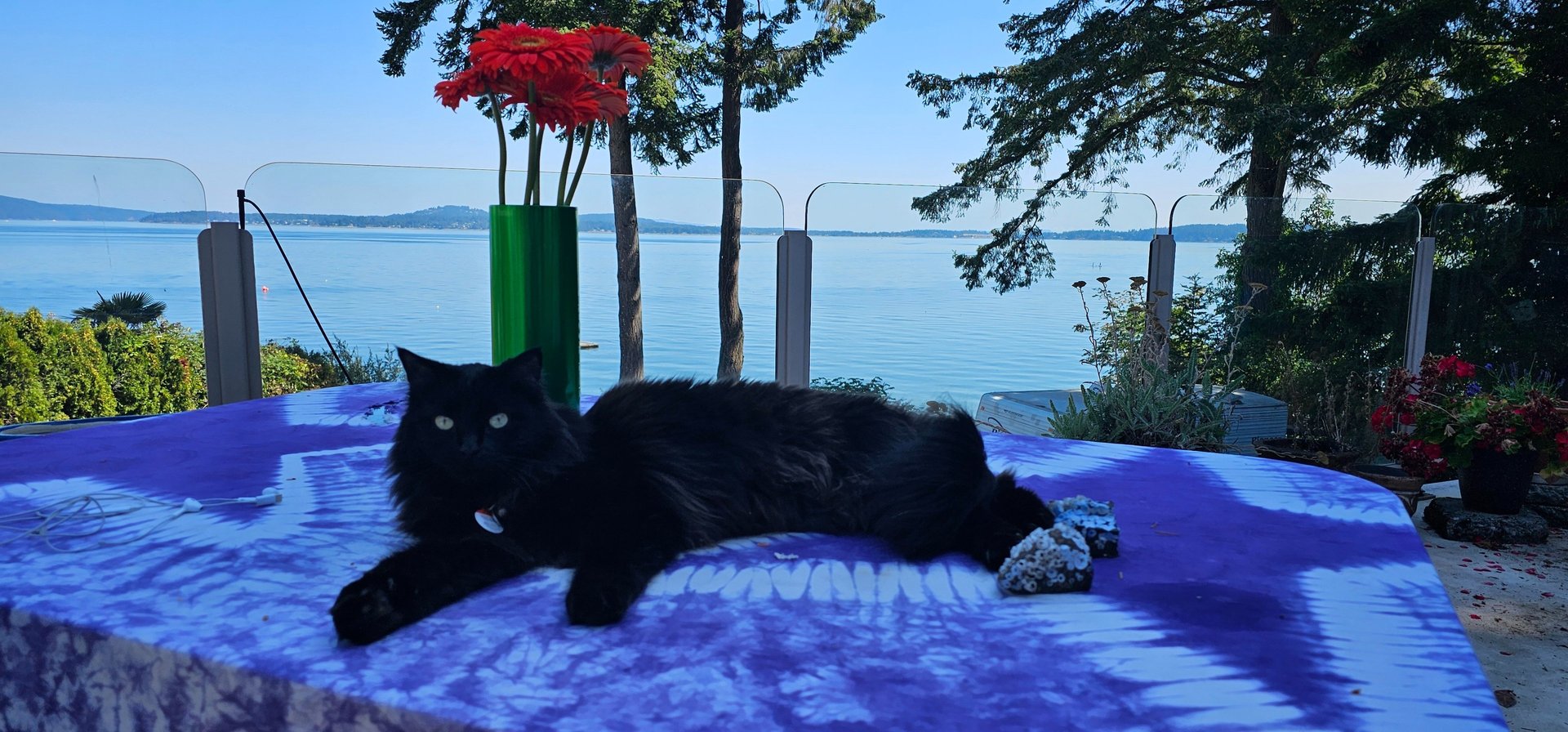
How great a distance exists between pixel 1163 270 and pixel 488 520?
4327mm

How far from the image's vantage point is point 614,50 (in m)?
1.43

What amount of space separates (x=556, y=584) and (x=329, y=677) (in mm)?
255

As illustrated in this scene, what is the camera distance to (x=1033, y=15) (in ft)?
29.3

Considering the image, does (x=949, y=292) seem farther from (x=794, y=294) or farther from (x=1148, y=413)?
(x=1148, y=413)

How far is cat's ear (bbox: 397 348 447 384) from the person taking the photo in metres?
1.04

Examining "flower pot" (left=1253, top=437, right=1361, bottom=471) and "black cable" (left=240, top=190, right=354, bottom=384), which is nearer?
"black cable" (left=240, top=190, right=354, bottom=384)

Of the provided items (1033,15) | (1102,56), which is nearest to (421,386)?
(1102,56)

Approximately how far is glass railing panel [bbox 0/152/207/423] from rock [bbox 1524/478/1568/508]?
6.05m

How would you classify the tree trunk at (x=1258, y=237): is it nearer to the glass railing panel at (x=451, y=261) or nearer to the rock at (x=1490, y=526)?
the rock at (x=1490, y=526)

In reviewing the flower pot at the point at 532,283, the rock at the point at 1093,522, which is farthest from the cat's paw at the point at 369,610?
the rock at the point at 1093,522

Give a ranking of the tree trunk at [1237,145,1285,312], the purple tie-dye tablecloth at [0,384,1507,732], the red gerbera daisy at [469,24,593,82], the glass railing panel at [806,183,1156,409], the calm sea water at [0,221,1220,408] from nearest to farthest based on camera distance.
Answer: the purple tie-dye tablecloth at [0,384,1507,732], the red gerbera daisy at [469,24,593,82], the calm sea water at [0,221,1220,408], the glass railing panel at [806,183,1156,409], the tree trunk at [1237,145,1285,312]

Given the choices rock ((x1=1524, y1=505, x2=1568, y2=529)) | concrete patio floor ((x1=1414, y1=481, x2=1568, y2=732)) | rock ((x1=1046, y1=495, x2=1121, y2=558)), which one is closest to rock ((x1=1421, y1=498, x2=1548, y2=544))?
concrete patio floor ((x1=1414, y1=481, x2=1568, y2=732))

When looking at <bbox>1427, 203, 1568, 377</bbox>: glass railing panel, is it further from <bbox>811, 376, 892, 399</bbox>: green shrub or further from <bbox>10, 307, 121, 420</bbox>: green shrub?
<bbox>10, 307, 121, 420</bbox>: green shrub

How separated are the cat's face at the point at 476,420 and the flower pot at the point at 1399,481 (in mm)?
3903
